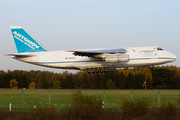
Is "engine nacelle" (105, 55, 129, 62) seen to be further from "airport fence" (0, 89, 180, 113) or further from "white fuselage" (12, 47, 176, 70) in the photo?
"airport fence" (0, 89, 180, 113)

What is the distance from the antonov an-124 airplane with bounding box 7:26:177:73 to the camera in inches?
1241

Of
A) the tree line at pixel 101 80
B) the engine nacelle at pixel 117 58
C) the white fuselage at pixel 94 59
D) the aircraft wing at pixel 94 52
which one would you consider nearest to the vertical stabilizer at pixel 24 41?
the white fuselage at pixel 94 59

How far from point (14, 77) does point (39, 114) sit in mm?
52280

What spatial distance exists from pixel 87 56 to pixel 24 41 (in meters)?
10.5

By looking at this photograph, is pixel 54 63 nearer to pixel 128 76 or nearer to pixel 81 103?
pixel 81 103

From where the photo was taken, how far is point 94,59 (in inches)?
1318

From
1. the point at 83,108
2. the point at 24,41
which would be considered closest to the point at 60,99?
the point at 24,41

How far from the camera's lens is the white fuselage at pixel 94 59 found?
3161 cm

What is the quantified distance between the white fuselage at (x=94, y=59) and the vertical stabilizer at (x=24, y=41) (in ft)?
4.68

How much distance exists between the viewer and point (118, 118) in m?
16.2

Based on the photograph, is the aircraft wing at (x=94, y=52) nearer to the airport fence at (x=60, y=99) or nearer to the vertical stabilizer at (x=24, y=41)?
the airport fence at (x=60, y=99)

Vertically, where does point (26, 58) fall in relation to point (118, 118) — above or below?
above

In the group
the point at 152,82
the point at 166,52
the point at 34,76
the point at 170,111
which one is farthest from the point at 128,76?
the point at 170,111

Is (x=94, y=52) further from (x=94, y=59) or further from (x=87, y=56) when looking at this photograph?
(x=94, y=59)
